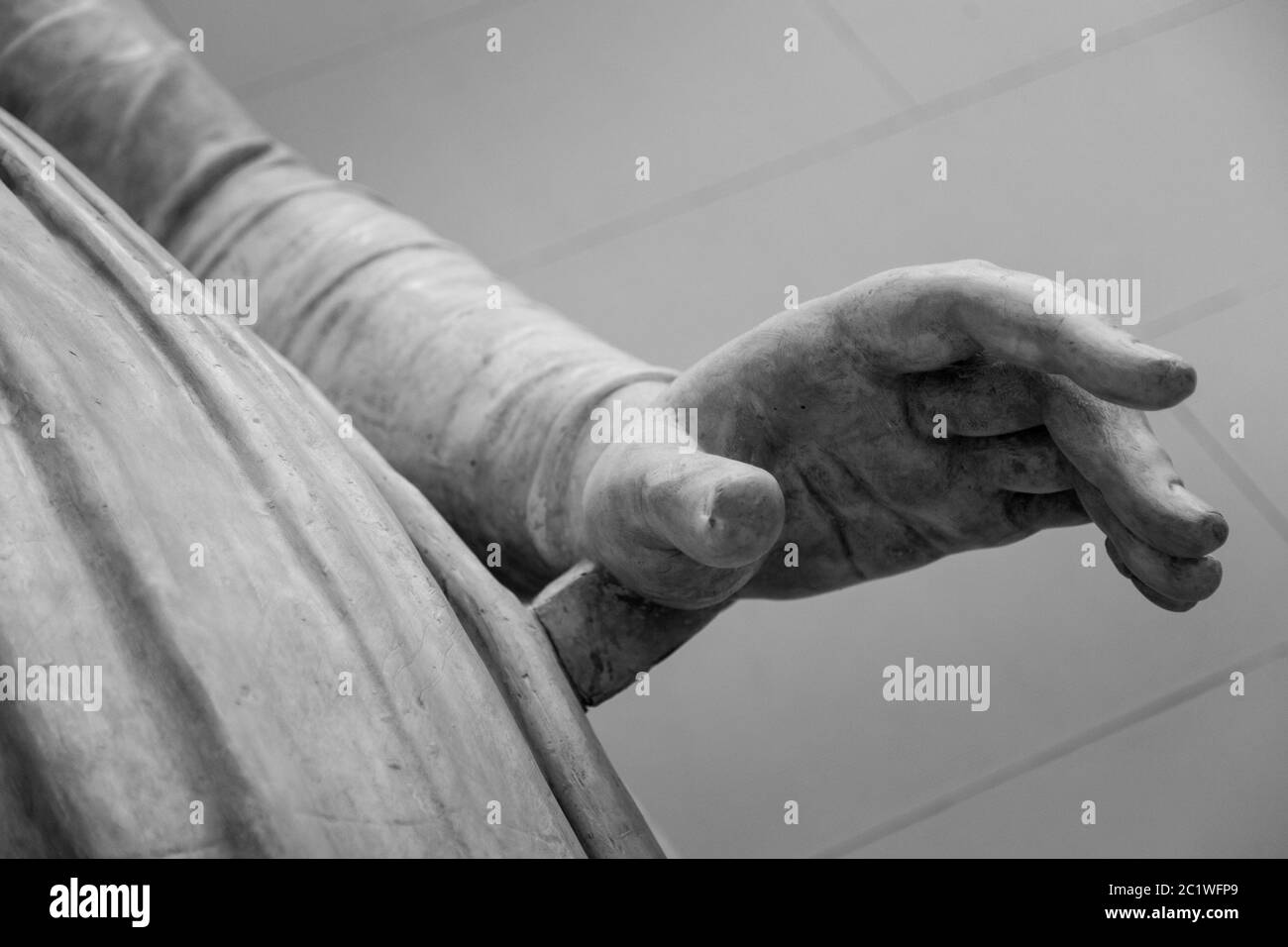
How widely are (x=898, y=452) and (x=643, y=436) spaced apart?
0.17m

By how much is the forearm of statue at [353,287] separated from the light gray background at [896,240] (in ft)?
2.73

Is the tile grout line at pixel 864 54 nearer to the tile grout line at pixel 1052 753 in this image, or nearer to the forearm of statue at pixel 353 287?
the tile grout line at pixel 1052 753

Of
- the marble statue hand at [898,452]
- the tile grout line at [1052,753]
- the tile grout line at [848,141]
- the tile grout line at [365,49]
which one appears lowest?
the tile grout line at [1052,753]

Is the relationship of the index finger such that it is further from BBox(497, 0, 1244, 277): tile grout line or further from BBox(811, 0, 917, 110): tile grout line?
BBox(811, 0, 917, 110): tile grout line

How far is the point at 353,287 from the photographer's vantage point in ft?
4.78

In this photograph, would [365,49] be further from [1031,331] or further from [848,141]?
[1031,331]

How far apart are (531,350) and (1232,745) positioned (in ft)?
3.85

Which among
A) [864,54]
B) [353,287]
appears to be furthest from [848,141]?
[353,287]

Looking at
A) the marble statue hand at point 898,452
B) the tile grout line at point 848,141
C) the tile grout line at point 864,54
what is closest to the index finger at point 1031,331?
the marble statue hand at point 898,452

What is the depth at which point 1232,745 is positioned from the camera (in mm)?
2053

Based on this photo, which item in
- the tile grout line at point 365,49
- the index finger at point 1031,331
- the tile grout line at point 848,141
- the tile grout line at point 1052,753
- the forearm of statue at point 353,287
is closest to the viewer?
the index finger at point 1031,331

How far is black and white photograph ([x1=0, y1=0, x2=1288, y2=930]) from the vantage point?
92cm

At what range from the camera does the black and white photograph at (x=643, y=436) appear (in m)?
0.92

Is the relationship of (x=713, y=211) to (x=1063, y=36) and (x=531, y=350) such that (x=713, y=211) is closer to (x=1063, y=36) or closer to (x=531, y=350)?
(x=1063, y=36)
